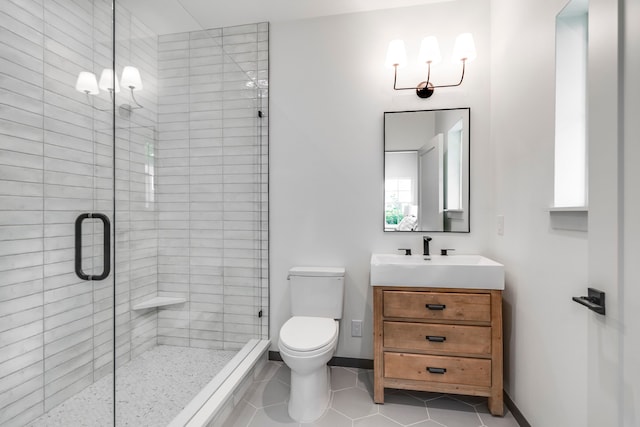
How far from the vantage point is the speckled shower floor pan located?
50.5 inches

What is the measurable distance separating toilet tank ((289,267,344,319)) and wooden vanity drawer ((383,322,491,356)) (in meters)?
0.43

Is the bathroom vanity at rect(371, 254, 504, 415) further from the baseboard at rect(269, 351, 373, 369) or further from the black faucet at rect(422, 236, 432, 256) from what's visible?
the baseboard at rect(269, 351, 373, 369)

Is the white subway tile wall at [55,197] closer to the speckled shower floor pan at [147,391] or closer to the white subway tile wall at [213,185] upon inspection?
the speckled shower floor pan at [147,391]

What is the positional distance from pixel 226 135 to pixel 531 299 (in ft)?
6.88

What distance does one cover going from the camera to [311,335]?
5.68 ft

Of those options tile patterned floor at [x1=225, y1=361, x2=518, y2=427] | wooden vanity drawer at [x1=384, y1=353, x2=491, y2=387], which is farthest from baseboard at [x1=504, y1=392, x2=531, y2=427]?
wooden vanity drawer at [x1=384, y1=353, x2=491, y2=387]

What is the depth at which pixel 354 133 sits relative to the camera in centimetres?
223

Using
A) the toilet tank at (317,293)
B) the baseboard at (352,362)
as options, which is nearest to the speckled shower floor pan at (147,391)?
the toilet tank at (317,293)

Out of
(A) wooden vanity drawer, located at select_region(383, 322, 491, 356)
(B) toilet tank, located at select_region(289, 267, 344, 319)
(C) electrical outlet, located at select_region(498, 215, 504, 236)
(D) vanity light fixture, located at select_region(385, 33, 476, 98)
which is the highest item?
(D) vanity light fixture, located at select_region(385, 33, 476, 98)

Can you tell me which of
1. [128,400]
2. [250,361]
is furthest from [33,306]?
[250,361]

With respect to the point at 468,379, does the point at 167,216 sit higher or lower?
higher

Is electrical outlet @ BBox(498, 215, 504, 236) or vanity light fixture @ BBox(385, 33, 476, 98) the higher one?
vanity light fixture @ BBox(385, 33, 476, 98)

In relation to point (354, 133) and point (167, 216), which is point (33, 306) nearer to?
point (167, 216)

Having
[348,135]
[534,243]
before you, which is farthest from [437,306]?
[348,135]
